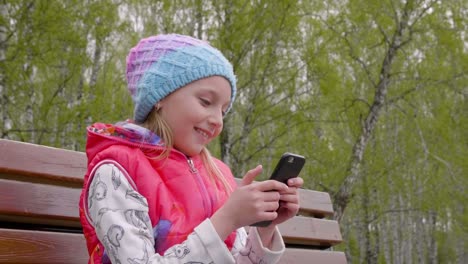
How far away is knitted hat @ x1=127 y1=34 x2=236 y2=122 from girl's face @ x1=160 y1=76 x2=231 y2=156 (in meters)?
0.02

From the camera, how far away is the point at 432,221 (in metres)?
24.8

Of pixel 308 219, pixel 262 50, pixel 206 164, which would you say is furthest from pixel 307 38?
pixel 206 164

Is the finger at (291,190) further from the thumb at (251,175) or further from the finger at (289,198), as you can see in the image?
the thumb at (251,175)

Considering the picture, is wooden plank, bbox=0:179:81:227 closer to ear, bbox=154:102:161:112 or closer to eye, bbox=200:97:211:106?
ear, bbox=154:102:161:112

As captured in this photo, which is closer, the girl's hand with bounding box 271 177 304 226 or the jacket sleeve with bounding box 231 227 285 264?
the girl's hand with bounding box 271 177 304 226

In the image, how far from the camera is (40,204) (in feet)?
6.36

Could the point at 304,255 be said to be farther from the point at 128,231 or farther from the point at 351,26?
the point at 351,26

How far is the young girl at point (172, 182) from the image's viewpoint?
58.9 inches

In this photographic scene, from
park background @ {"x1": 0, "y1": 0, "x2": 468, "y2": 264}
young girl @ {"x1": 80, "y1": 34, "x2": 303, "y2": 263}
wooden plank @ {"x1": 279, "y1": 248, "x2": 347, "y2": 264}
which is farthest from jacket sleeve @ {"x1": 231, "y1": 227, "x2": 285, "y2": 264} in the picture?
park background @ {"x1": 0, "y1": 0, "x2": 468, "y2": 264}

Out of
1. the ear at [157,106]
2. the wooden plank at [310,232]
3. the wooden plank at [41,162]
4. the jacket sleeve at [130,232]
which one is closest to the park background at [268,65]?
the wooden plank at [310,232]

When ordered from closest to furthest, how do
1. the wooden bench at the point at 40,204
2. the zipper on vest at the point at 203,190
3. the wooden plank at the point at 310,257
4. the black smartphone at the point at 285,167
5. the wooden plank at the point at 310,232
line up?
the black smartphone at the point at 285,167 → the zipper on vest at the point at 203,190 → the wooden bench at the point at 40,204 → the wooden plank at the point at 310,257 → the wooden plank at the point at 310,232

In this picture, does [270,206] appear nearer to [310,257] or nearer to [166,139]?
[166,139]

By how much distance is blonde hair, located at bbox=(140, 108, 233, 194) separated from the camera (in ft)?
5.77

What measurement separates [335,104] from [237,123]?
9.09 ft
